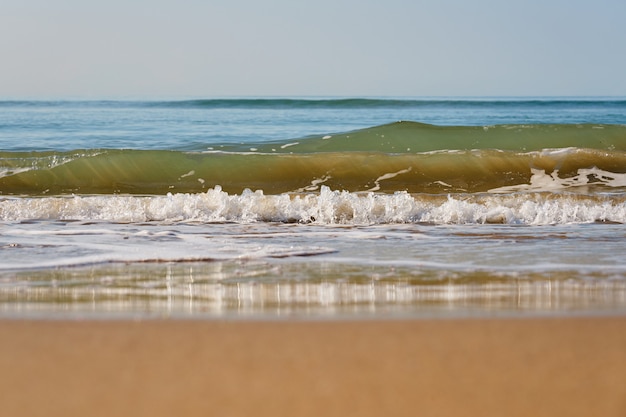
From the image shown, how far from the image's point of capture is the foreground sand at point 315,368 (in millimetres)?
2402

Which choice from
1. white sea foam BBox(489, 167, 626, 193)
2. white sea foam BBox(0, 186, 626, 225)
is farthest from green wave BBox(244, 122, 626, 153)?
white sea foam BBox(0, 186, 626, 225)

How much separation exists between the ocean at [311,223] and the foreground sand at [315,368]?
0.29 m

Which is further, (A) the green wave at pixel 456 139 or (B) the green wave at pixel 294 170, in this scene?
(A) the green wave at pixel 456 139

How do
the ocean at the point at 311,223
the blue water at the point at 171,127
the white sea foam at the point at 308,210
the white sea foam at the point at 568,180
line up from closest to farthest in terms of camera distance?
the ocean at the point at 311,223 → the white sea foam at the point at 308,210 → the white sea foam at the point at 568,180 → the blue water at the point at 171,127

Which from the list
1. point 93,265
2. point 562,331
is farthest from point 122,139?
point 562,331

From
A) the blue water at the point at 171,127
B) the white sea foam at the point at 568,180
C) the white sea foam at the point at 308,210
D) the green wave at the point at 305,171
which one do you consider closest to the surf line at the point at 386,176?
the green wave at the point at 305,171

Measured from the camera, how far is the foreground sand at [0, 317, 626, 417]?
94.6 inches

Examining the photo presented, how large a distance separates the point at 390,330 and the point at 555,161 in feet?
27.4

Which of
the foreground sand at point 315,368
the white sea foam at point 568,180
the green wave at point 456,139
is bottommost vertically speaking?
the white sea foam at point 568,180

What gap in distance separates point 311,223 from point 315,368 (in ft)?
14.4

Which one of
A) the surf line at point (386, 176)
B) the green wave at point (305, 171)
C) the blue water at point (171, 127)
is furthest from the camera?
the blue water at point (171, 127)

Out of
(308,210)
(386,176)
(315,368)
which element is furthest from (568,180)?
(315,368)

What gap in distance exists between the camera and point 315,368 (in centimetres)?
274

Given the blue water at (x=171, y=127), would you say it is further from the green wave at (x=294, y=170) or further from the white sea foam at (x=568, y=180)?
the white sea foam at (x=568, y=180)
